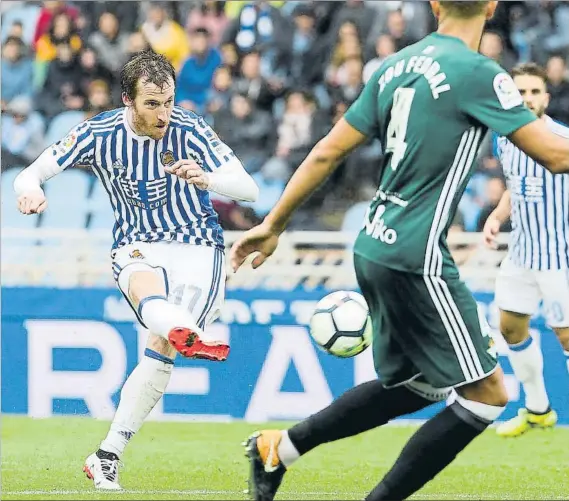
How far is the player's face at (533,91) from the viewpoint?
8.51 metres

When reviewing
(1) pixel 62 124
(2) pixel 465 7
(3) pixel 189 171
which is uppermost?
(2) pixel 465 7

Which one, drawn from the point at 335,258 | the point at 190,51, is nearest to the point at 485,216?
the point at 335,258

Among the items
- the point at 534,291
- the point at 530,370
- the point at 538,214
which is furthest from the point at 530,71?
the point at 530,370

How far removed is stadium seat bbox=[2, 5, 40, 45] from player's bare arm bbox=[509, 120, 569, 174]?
36.7ft

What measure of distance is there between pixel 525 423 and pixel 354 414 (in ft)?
13.9

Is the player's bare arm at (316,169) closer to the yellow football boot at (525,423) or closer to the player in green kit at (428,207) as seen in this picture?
the player in green kit at (428,207)

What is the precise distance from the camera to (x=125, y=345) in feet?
34.6

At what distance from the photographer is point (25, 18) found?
49.8ft

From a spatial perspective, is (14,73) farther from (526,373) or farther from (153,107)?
(153,107)

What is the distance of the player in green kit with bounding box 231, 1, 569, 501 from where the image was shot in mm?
4711

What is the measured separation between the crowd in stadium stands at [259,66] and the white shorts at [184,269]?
5371 mm

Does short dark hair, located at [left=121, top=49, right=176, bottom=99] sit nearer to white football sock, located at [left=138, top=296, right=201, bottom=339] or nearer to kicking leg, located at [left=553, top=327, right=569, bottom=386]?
white football sock, located at [left=138, top=296, right=201, bottom=339]

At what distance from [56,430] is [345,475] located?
2.92m

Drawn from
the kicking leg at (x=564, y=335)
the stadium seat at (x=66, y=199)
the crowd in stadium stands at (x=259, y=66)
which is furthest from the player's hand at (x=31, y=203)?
the stadium seat at (x=66, y=199)
